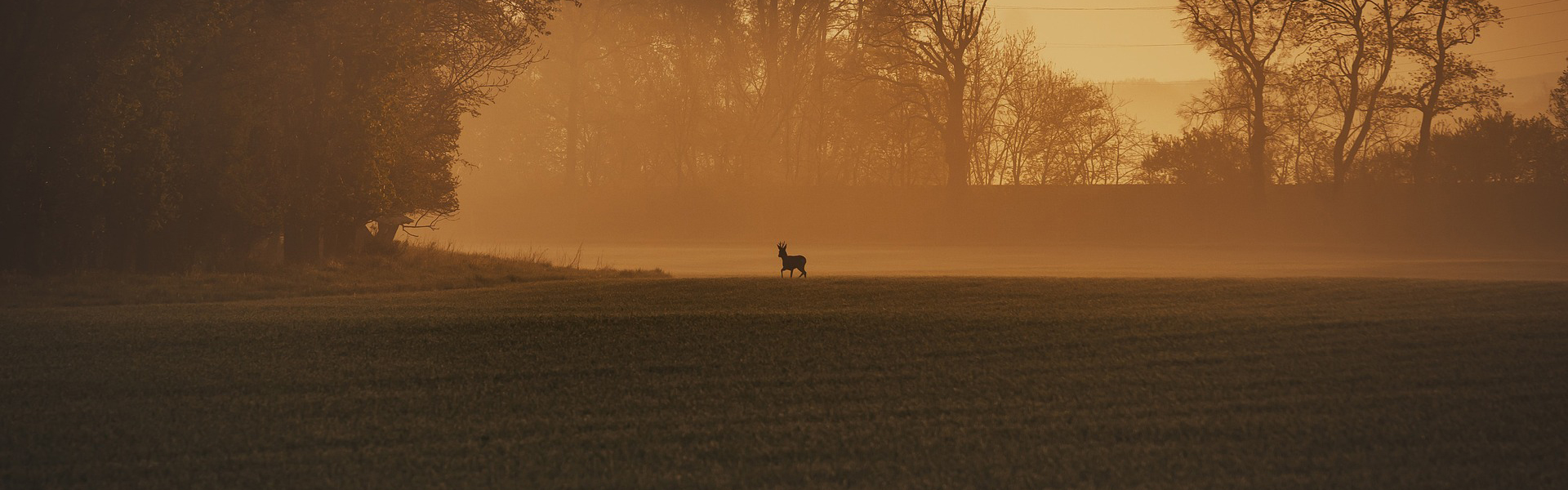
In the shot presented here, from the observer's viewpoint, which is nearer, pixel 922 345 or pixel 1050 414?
pixel 1050 414

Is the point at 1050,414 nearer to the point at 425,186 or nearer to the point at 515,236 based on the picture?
the point at 425,186

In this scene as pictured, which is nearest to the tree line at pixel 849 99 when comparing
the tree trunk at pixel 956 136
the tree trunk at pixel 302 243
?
the tree trunk at pixel 956 136

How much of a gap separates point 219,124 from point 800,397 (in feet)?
47.4

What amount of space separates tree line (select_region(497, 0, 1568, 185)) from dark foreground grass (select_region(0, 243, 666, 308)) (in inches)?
941

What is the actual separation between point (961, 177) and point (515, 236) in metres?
21.6

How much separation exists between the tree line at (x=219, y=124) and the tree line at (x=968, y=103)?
24633 millimetres

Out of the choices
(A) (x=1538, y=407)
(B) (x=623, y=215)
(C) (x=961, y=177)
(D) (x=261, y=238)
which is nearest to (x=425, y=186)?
(D) (x=261, y=238)

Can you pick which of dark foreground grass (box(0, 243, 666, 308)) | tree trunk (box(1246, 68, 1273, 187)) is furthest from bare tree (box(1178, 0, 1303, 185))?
dark foreground grass (box(0, 243, 666, 308))

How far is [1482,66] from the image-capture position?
40.9 m

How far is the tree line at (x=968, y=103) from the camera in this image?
42.4 metres

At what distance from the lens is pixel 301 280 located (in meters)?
19.4

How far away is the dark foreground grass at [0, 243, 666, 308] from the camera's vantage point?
16.4m

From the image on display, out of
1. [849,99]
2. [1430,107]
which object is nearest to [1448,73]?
[1430,107]

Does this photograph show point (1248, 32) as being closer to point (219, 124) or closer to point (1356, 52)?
point (1356, 52)
